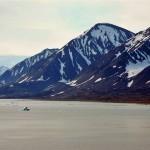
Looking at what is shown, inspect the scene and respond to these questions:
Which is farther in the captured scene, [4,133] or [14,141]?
[4,133]

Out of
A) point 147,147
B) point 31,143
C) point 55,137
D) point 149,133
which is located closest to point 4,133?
point 55,137

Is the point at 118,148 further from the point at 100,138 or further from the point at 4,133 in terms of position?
the point at 4,133

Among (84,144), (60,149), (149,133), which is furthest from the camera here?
A: (149,133)

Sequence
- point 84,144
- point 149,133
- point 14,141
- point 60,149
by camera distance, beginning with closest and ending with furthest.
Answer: point 60,149 < point 84,144 < point 14,141 < point 149,133

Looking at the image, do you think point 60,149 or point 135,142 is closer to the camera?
point 60,149

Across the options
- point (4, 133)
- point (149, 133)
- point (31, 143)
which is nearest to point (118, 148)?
point (31, 143)

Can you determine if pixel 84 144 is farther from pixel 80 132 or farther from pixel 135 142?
pixel 80 132

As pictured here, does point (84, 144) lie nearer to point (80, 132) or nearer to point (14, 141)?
point (14, 141)

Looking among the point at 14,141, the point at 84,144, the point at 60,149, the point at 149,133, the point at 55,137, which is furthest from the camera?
the point at 149,133

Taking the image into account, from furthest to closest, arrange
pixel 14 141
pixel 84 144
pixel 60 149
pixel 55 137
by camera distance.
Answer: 1. pixel 55 137
2. pixel 14 141
3. pixel 84 144
4. pixel 60 149
